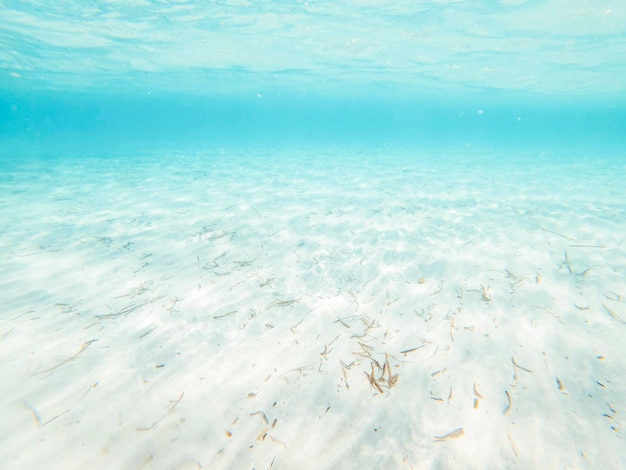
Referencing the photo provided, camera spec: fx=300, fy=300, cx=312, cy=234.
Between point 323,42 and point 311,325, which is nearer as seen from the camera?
point 311,325

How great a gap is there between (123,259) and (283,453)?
4.78 metres

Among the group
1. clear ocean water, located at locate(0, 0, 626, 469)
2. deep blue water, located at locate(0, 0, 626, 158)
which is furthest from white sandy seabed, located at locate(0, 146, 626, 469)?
deep blue water, located at locate(0, 0, 626, 158)

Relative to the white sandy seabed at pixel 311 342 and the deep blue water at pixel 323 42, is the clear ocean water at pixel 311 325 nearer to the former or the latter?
the white sandy seabed at pixel 311 342

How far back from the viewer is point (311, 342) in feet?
11.7

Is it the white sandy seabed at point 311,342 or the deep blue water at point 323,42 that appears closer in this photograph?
the white sandy seabed at point 311,342

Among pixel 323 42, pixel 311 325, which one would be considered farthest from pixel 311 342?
pixel 323 42

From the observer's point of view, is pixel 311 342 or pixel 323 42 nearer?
pixel 311 342

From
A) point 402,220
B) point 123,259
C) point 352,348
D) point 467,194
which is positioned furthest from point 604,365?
point 467,194

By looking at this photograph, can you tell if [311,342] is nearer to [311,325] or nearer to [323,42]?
[311,325]

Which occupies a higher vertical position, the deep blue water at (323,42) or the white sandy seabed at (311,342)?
the deep blue water at (323,42)

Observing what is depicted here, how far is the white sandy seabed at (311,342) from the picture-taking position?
7.88 ft

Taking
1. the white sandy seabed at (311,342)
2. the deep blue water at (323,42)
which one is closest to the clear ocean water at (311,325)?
the white sandy seabed at (311,342)

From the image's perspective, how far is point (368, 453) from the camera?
2330 mm

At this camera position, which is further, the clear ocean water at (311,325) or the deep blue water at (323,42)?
the deep blue water at (323,42)
